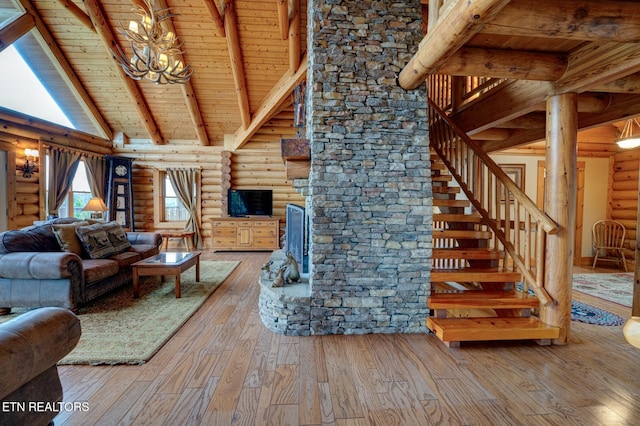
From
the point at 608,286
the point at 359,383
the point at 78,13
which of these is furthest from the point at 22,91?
the point at 608,286

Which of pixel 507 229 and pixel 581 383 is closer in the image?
pixel 581 383

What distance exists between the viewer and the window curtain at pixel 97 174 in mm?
6574

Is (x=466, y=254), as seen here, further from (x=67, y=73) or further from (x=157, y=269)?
(x=67, y=73)

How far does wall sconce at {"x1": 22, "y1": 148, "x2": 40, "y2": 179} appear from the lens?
5.20m

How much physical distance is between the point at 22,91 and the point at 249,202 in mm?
4648

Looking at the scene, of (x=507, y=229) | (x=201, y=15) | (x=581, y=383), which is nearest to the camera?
(x=581, y=383)

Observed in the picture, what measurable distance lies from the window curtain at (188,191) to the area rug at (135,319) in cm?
304

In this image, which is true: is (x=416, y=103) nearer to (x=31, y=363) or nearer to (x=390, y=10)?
(x=390, y=10)

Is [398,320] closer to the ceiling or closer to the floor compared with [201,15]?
closer to the floor

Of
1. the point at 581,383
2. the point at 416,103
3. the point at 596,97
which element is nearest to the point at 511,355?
the point at 581,383

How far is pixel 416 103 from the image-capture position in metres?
2.92

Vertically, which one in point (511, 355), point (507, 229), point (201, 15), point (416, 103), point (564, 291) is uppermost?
point (201, 15)

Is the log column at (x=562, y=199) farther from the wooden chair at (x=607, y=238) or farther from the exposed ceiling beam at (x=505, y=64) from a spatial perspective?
the wooden chair at (x=607, y=238)

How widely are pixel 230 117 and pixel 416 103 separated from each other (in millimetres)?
5376
